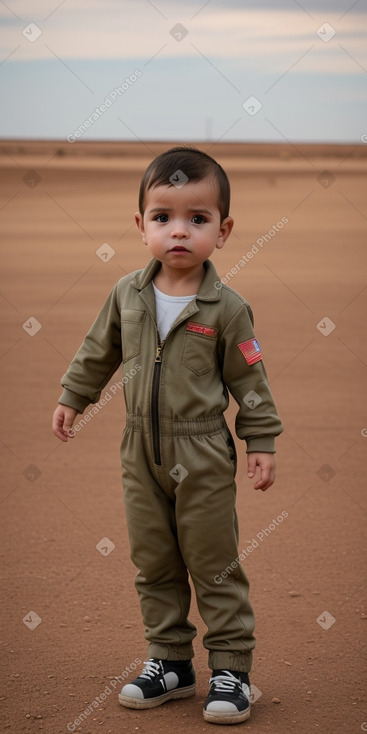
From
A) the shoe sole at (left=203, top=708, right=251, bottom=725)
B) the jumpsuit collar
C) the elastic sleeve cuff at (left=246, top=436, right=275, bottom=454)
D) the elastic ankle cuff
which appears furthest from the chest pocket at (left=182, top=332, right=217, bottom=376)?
the shoe sole at (left=203, top=708, right=251, bottom=725)

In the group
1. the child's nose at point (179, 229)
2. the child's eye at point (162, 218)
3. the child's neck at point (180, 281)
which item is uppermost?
the child's eye at point (162, 218)

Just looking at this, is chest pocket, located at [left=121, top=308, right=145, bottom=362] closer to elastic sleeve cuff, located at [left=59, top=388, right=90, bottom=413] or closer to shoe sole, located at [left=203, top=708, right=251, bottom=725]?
elastic sleeve cuff, located at [left=59, top=388, right=90, bottom=413]

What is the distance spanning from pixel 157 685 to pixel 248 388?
0.88 m

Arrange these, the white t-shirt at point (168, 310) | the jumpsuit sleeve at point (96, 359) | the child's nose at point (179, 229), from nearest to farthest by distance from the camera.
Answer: the child's nose at point (179, 229)
the white t-shirt at point (168, 310)
the jumpsuit sleeve at point (96, 359)

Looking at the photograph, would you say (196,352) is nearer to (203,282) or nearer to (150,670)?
(203,282)

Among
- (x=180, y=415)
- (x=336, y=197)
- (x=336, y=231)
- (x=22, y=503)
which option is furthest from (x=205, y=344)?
(x=336, y=197)

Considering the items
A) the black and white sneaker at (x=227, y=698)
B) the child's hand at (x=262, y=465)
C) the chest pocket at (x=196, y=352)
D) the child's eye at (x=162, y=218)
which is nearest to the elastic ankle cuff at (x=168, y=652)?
the black and white sneaker at (x=227, y=698)

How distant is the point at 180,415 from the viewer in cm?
292

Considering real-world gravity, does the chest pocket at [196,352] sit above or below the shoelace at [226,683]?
above

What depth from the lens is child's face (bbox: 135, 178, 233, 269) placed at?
9.55 feet

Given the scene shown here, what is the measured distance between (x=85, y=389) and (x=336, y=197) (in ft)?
79.0

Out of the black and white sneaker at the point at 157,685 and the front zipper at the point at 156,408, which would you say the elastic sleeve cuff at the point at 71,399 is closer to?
the front zipper at the point at 156,408

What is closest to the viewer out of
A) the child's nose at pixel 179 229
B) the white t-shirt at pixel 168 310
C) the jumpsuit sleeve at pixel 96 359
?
the child's nose at pixel 179 229

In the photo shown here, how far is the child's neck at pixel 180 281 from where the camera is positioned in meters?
3.02
